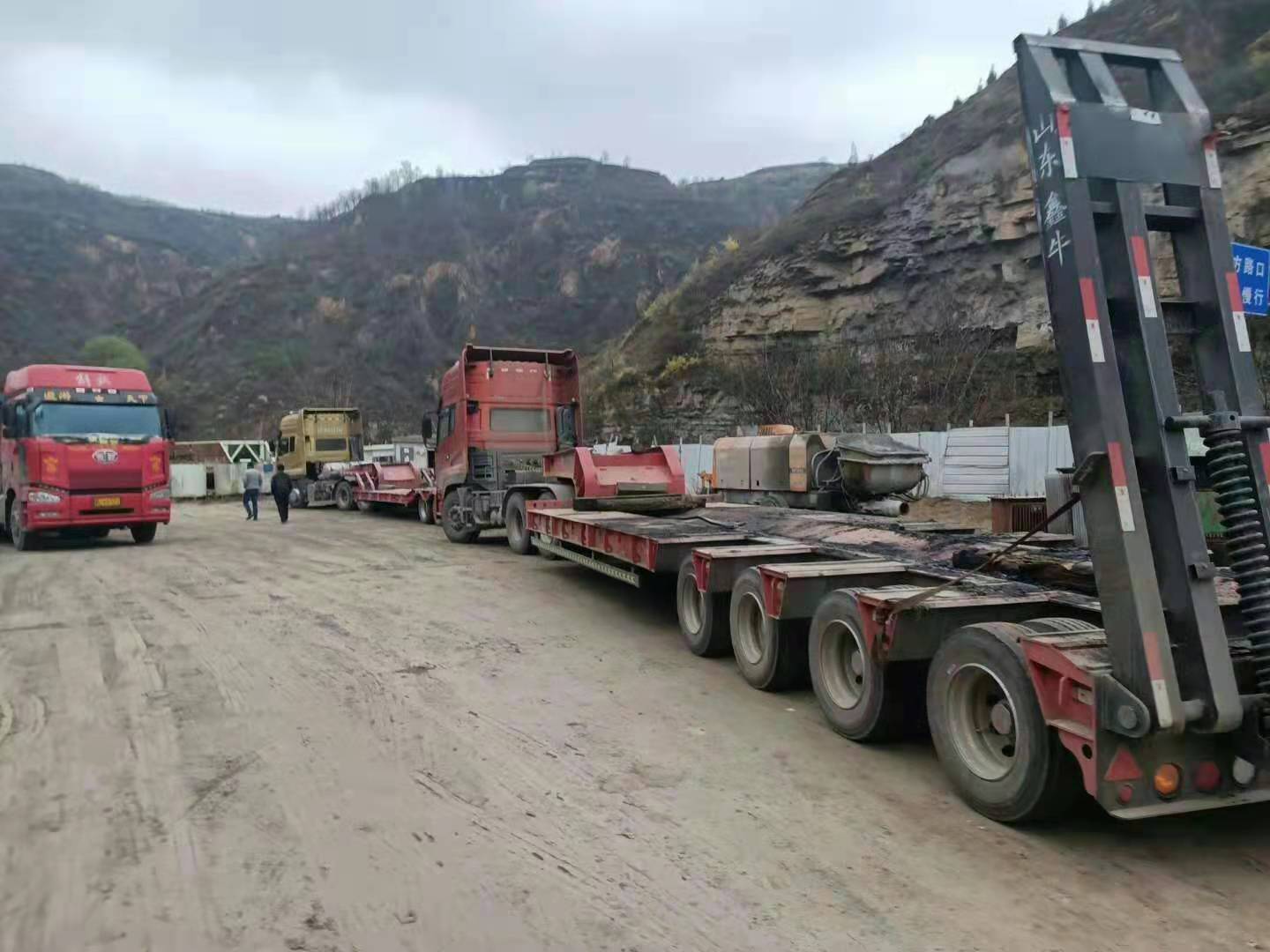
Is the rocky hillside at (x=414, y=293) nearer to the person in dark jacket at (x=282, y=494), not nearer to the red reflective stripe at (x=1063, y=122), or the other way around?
the person in dark jacket at (x=282, y=494)

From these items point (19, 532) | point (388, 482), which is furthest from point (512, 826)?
point (388, 482)

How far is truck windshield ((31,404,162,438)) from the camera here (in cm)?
1469

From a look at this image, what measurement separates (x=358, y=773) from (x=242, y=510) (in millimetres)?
25990

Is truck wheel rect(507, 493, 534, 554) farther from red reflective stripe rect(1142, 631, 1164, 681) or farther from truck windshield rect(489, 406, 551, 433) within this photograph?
red reflective stripe rect(1142, 631, 1164, 681)

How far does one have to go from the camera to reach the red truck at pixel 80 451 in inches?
577

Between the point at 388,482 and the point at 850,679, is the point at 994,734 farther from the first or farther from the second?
the point at 388,482

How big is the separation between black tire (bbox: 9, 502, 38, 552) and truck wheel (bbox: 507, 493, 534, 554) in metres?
8.65

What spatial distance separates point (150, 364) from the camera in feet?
234

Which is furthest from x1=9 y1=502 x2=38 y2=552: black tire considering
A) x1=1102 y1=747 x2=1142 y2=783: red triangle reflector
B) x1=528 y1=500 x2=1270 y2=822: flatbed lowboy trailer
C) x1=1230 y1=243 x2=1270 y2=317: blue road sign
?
x1=1230 y1=243 x2=1270 y2=317: blue road sign

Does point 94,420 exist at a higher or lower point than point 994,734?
higher

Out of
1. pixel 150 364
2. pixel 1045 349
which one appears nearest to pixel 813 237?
pixel 1045 349

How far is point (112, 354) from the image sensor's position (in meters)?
67.4

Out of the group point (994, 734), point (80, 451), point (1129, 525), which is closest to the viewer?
point (1129, 525)

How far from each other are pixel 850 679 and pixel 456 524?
11.8 meters
